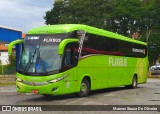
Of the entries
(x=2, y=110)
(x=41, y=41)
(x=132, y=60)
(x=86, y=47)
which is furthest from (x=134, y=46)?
(x=2, y=110)

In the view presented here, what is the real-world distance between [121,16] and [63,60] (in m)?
48.6

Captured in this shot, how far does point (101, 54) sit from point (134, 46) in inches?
232

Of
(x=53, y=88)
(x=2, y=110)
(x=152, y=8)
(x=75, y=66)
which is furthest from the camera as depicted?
(x=152, y=8)

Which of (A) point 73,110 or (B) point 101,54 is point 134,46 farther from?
(A) point 73,110

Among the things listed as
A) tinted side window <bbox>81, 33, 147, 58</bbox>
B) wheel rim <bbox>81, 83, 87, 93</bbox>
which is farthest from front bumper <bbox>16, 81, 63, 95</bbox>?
tinted side window <bbox>81, 33, 147, 58</bbox>

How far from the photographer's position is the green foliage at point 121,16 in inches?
2532

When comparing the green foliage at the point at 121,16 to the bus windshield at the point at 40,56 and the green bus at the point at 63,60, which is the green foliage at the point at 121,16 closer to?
the green bus at the point at 63,60

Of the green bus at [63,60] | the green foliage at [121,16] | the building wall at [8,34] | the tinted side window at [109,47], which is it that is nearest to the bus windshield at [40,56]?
the green bus at [63,60]

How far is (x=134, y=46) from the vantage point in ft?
87.6

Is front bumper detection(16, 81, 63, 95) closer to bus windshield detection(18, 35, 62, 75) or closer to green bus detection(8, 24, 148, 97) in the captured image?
green bus detection(8, 24, 148, 97)

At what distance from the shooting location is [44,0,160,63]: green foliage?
211 ft

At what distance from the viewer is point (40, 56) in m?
17.6

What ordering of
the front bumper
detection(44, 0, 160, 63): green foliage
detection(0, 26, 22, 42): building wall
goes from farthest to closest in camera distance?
detection(44, 0, 160, 63): green foliage, detection(0, 26, 22, 42): building wall, the front bumper

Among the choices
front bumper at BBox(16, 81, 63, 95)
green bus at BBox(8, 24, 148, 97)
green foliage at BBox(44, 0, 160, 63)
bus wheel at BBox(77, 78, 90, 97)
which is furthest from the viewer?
green foliage at BBox(44, 0, 160, 63)
